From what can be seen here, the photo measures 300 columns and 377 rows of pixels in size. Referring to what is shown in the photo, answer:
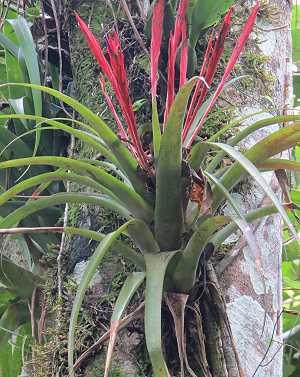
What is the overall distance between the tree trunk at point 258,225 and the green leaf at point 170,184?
0.12 metres

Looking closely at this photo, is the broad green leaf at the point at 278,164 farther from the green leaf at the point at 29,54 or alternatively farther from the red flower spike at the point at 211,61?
the green leaf at the point at 29,54

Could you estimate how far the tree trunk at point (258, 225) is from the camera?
91 cm

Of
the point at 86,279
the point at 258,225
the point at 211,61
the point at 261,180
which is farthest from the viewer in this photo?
the point at 258,225

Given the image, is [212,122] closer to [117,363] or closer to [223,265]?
[223,265]

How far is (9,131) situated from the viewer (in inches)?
52.4

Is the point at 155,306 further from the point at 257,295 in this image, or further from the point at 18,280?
the point at 18,280

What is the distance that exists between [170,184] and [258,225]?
0.74ft

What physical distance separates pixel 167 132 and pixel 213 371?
0.33 metres

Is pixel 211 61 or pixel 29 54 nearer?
pixel 211 61

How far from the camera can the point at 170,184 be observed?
814mm

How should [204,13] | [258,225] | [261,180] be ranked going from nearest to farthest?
[261,180] < [258,225] < [204,13]

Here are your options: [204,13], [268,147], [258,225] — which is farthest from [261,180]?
[204,13]

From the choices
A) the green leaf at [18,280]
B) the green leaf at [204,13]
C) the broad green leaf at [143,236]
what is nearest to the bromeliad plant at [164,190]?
the broad green leaf at [143,236]

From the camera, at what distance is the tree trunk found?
91 centimetres
